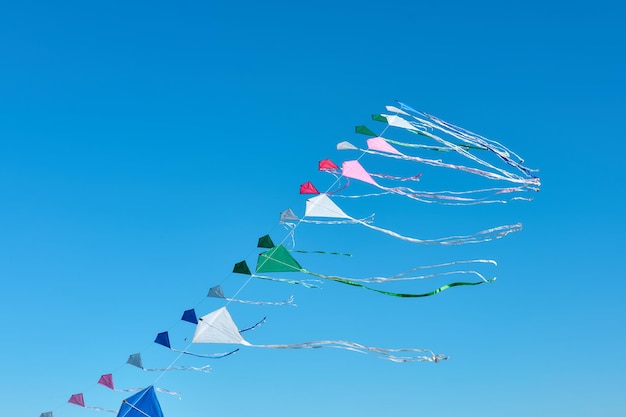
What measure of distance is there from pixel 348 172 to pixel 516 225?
5099 mm

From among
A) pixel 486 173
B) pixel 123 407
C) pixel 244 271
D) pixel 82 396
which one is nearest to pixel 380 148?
pixel 486 173

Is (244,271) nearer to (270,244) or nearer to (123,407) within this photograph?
(270,244)

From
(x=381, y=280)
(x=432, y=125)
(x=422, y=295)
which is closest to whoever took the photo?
(x=422, y=295)

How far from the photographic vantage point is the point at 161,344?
62.8 ft

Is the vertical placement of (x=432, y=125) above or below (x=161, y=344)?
above

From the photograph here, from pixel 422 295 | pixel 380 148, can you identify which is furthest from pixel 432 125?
pixel 422 295

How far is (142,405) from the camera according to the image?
18172 millimetres

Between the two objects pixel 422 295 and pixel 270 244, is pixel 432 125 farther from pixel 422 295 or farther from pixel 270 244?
pixel 422 295

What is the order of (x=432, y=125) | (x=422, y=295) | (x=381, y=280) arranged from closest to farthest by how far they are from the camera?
1. (x=422, y=295)
2. (x=381, y=280)
3. (x=432, y=125)

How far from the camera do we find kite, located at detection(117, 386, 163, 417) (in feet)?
59.3

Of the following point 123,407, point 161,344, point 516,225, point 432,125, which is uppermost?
point 432,125

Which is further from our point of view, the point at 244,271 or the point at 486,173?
the point at 486,173

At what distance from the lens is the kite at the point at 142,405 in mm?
18062

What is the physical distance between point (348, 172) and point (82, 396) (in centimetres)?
1076
